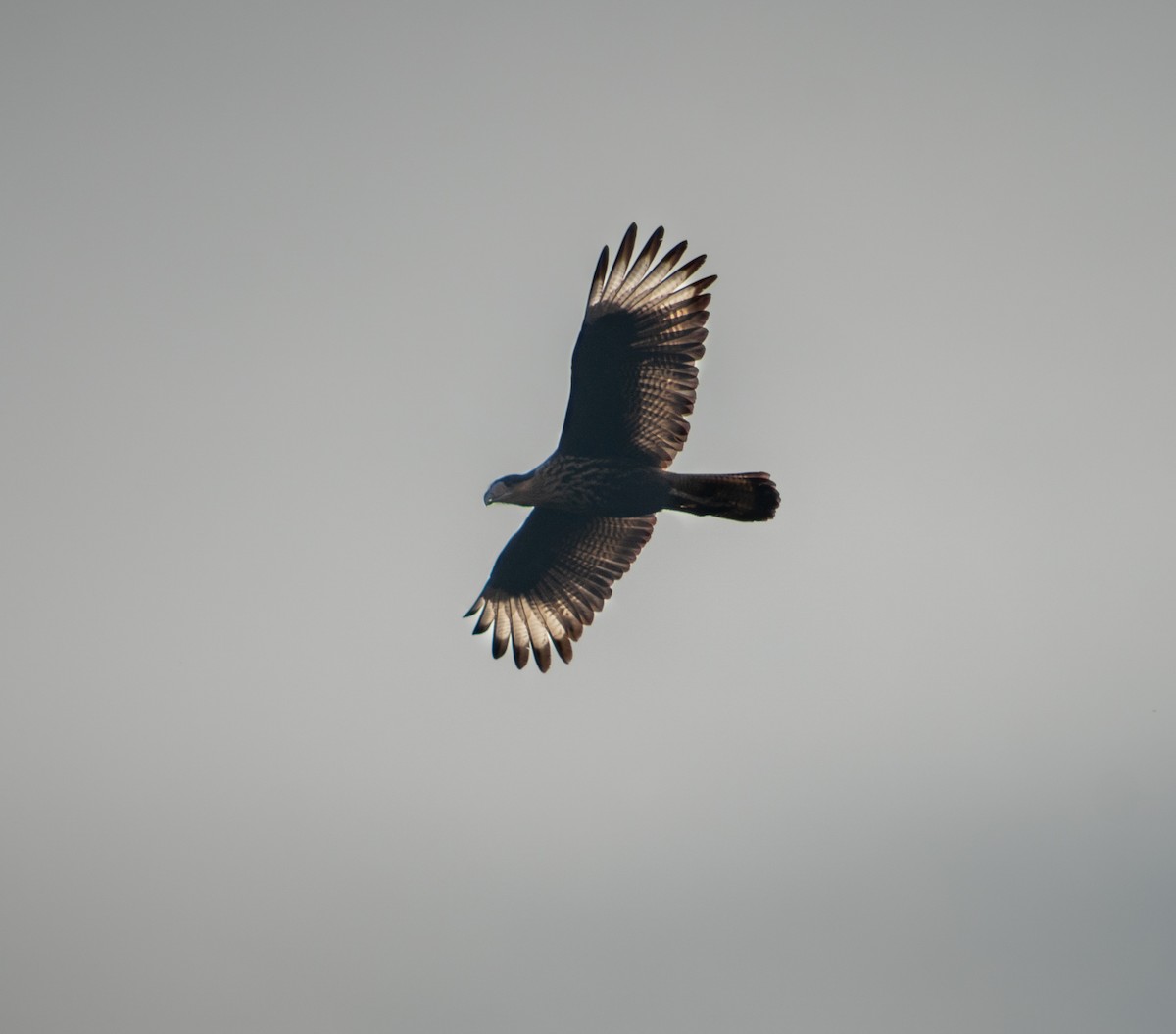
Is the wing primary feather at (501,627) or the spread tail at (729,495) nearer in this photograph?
the spread tail at (729,495)

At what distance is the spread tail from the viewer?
14.9m

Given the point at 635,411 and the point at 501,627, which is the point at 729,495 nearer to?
the point at 635,411

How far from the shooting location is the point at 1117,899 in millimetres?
89312

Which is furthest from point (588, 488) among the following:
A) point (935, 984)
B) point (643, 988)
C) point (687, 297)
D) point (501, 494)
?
point (935, 984)

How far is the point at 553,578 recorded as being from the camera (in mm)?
16906

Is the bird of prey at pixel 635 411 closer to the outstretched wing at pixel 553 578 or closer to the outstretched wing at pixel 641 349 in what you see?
the outstretched wing at pixel 641 349

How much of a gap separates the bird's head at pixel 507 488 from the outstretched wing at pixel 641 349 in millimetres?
734

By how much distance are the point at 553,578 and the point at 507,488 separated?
5.68 ft

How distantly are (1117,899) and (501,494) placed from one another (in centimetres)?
8293

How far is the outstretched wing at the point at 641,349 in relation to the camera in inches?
586

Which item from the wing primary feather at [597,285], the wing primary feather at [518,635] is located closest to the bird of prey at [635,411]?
the wing primary feather at [597,285]

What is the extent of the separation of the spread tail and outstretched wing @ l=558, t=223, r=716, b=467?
0.46 m

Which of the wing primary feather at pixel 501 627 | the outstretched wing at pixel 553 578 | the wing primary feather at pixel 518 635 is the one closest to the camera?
the outstretched wing at pixel 553 578

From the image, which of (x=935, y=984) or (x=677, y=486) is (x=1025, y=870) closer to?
(x=935, y=984)
